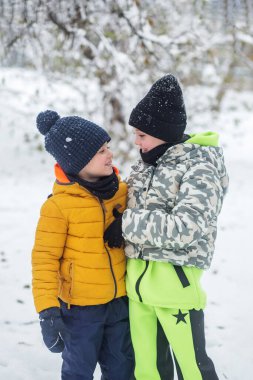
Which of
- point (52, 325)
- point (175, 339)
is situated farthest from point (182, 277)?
point (52, 325)

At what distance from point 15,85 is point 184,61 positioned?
433 cm

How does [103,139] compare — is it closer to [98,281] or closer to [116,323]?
[98,281]

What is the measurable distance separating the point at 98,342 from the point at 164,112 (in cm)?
110

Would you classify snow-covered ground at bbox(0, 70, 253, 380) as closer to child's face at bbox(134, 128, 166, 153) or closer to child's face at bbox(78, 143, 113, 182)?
child's face at bbox(78, 143, 113, 182)

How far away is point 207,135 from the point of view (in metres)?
2.22

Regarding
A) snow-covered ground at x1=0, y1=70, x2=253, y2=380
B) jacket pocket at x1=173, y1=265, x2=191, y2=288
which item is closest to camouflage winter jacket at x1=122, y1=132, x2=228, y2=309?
jacket pocket at x1=173, y1=265, x2=191, y2=288

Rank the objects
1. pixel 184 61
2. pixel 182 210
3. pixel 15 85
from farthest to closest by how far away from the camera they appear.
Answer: pixel 15 85 < pixel 184 61 < pixel 182 210

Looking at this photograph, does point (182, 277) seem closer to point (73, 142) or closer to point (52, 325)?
point (52, 325)

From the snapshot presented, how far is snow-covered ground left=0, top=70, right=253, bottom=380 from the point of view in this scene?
10.5 ft

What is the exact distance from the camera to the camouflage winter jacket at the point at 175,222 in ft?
6.44

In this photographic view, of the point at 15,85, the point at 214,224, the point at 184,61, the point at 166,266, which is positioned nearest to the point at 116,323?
the point at 166,266

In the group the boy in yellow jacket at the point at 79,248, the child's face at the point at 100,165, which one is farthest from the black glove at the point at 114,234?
the child's face at the point at 100,165

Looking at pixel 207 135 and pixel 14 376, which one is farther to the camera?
pixel 14 376

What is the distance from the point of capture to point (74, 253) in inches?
83.0
